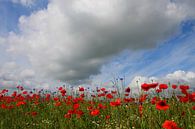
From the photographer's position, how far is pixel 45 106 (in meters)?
11.8

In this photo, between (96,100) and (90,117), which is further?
(96,100)

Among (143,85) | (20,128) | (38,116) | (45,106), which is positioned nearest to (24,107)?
(45,106)

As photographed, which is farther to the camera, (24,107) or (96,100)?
(24,107)

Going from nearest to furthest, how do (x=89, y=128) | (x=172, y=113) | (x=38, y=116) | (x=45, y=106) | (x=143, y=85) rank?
(x=143, y=85) < (x=172, y=113) < (x=89, y=128) < (x=38, y=116) < (x=45, y=106)

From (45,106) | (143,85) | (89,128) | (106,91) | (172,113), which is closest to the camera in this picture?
(143,85)

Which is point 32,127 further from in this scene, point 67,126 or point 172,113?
point 172,113

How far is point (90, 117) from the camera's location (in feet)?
28.7

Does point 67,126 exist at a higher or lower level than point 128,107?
lower

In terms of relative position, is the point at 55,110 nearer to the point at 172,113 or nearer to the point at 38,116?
the point at 38,116

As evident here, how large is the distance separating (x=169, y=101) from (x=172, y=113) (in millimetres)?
340

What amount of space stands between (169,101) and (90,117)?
2.83m

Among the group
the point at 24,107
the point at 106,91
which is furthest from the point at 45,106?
the point at 106,91

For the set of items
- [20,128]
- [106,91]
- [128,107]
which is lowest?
[20,128]

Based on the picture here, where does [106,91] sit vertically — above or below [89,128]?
above
